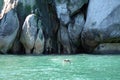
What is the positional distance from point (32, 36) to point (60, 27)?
11.8ft

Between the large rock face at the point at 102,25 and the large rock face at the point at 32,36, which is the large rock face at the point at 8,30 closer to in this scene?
the large rock face at the point at 32,36

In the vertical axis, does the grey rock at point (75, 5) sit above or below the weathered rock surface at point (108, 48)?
above

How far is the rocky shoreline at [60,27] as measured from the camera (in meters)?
39.1

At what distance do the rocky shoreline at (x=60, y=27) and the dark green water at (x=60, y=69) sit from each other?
6.01 m

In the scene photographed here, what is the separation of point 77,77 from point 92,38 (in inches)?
635

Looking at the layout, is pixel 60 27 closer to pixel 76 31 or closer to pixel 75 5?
pixel 76 31

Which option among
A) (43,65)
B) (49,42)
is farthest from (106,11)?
(43,65)

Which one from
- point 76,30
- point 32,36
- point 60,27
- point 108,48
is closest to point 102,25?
point 108,48

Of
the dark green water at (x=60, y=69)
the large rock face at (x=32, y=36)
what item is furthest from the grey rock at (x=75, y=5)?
the dark green water at (x=60, y=69)

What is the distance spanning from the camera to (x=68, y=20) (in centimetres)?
4122

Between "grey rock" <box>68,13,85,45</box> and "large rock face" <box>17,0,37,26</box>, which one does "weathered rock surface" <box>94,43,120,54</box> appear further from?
"large rock face" <box>17,0,37,26</box>

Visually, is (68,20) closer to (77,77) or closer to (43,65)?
(43,65)

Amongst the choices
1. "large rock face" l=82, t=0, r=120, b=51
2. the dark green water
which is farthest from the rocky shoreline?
the dark green water

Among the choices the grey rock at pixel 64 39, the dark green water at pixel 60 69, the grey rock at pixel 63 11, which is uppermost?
the grey rock at pixel 63 11
